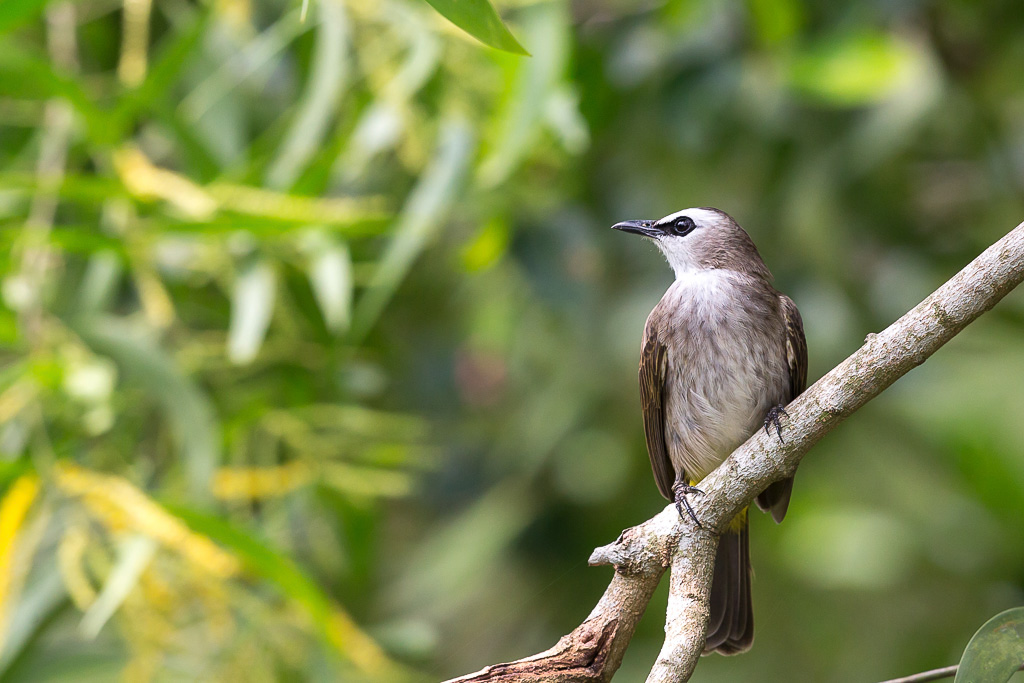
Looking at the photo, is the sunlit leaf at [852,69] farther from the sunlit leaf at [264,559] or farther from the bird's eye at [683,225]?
the sunlit leaf at [264,559]

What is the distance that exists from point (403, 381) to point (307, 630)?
2161 mm

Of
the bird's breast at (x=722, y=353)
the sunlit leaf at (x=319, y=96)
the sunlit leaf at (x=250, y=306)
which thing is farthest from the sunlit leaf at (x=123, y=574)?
the bird's breast at (x=722, y=353)

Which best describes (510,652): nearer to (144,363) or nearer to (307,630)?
(307,630)

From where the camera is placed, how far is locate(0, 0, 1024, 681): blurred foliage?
2615 millimetres

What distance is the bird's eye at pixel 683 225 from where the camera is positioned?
6.14ft

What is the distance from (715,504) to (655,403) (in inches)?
28.6

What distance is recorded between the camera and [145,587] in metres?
2.40

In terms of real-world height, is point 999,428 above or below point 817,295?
below

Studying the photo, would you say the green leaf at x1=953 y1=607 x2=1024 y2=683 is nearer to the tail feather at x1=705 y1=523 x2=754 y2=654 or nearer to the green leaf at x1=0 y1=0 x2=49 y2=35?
the tail feather at x1=705 y1=523 x2=754 y2=654

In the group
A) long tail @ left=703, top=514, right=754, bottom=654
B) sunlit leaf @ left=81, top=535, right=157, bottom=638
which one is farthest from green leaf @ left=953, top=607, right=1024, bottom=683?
sunlit leaf @ left=81, top=535, right=157, bottom=638

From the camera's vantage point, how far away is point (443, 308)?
474cm

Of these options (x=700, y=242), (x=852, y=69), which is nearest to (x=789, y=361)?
(x=700, y=242)

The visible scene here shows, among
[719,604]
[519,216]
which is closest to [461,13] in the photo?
[719,604]

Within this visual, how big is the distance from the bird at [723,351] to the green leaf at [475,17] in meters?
0.88
